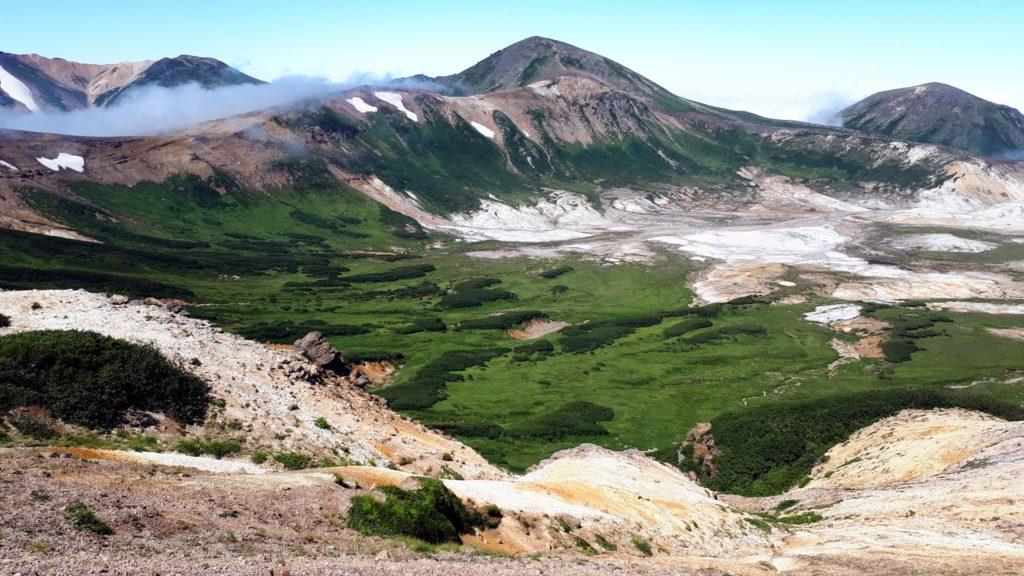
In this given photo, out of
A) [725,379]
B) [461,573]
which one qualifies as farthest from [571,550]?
[725,379]

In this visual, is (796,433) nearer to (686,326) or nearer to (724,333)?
(724,333)

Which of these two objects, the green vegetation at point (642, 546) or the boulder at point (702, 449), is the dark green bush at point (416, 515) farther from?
the boulder at point (702, 449)

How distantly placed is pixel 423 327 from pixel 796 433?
260 feet

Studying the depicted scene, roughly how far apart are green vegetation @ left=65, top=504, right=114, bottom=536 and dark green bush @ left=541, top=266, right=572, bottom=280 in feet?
536

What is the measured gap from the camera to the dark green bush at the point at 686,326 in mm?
132738

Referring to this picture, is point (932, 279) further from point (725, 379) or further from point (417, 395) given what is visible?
point (417, 395)

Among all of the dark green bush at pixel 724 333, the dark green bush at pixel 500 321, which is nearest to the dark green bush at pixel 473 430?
the dark green bush at pixel 500 321

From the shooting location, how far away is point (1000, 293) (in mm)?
168125

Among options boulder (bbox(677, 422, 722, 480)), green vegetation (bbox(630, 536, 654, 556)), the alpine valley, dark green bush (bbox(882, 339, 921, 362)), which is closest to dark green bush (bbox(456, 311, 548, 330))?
the alpine valley

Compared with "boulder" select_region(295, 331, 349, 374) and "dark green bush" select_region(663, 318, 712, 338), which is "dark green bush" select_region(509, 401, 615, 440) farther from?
"dark green bush" select_region(663, 318, 712, 338)

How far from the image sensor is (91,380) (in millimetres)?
33969

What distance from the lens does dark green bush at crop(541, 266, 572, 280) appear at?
7294 inches

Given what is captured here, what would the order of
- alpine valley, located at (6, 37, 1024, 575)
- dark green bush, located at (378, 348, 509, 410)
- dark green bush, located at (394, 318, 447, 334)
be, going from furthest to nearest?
1. dark green bush, located at (394, 318, 447, 334)
2. dark green bush, located at (378, 348, 509, 410)
3. alpine valley, located at (6, 37, 1024, 575)

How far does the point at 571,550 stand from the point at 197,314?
111444 millimetres
